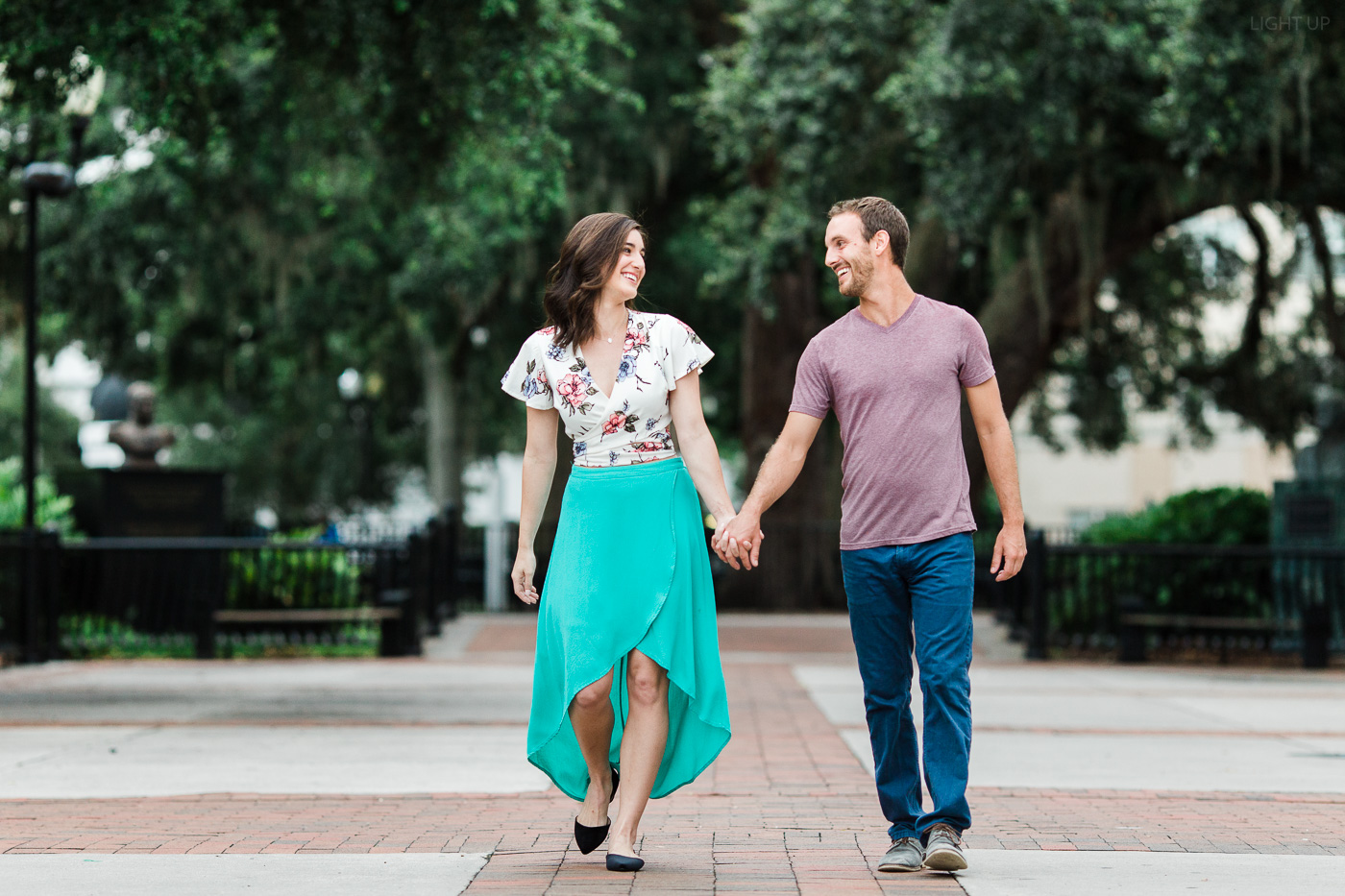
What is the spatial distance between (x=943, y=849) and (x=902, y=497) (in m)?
1.00

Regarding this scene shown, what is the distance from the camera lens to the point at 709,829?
539cm

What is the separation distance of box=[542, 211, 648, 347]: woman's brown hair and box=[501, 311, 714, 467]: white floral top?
0.20 feet

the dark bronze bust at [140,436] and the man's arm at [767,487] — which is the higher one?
the dark bronze bust at [140,436]

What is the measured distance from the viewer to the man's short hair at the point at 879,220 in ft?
15.5

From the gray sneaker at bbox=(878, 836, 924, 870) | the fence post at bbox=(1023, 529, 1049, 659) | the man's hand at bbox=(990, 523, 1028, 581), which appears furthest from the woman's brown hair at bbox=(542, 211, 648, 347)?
the fence post at bbox=(1023, 529, 1049, 659)

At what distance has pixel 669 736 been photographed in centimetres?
468

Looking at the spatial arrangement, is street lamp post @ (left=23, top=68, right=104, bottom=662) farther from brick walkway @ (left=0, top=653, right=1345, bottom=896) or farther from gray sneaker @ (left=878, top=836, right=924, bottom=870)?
gray sneaker @ (left=878, top=836, right=924, bottom=870)

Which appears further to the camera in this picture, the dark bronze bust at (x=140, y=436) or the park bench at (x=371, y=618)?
the dark bronze bust at (x=140, y=436)

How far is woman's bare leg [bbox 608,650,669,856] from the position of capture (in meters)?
4.50

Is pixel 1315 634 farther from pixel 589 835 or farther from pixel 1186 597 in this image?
pixel 589 835

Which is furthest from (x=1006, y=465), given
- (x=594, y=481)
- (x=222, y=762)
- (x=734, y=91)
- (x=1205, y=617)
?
(x=734, y=91)

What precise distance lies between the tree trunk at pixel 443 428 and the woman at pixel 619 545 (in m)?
23.0

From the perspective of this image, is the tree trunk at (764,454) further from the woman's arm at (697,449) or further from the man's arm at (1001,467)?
the woman's arm at (697,449)

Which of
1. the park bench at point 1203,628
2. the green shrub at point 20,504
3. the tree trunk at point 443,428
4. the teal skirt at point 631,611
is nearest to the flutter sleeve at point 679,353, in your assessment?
the teal skirt at point 631,611
